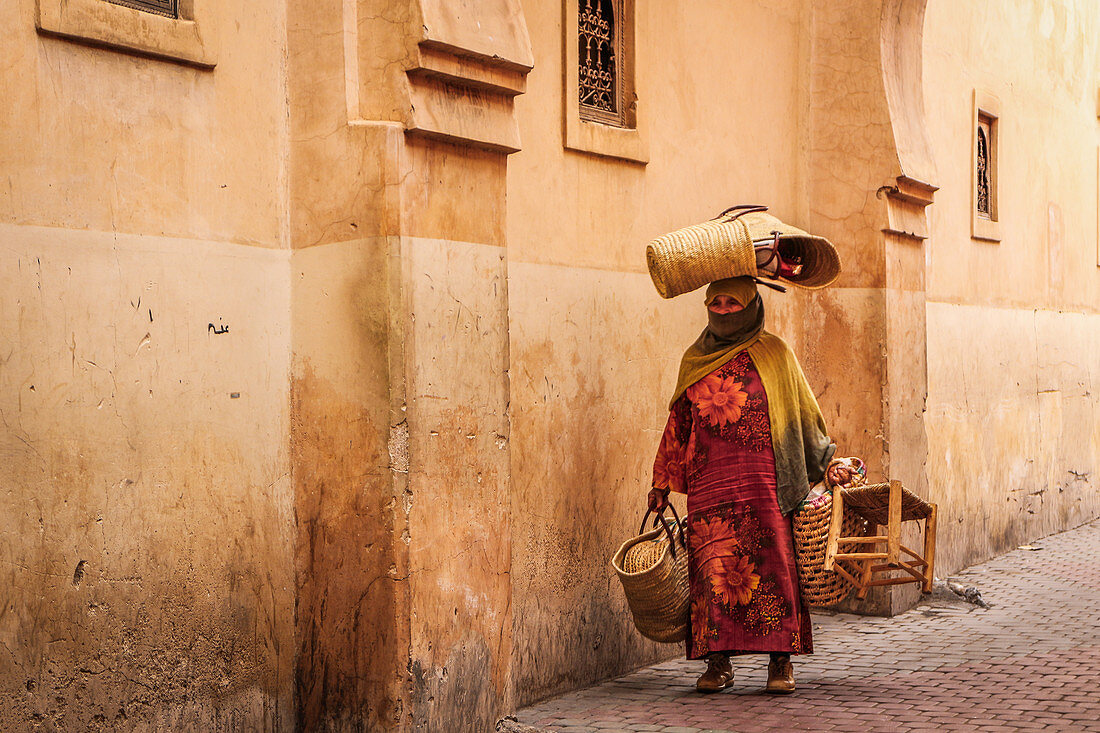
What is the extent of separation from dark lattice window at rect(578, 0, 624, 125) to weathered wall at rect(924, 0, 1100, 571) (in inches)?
157

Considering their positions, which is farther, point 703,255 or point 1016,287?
point 1016,287

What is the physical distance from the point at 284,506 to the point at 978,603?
5561 mm

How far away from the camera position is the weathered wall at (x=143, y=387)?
413cm

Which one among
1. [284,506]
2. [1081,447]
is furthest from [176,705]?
[1081,447]

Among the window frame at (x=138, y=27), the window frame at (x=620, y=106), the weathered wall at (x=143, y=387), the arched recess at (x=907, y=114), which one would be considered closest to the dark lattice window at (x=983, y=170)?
the arched recess at (x=907, y=114)

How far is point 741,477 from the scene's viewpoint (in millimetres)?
6090

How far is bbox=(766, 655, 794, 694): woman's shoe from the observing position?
6.10 m

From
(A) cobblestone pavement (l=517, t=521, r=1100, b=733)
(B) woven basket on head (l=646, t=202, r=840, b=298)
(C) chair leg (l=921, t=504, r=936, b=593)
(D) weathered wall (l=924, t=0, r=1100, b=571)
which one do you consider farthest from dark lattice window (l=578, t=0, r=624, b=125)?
(D) weathered wall (l=924, t=0, r=1100, b=571)

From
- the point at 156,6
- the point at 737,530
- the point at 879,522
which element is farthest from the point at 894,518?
the point at 156,6

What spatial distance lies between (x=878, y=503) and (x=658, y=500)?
3.54ft

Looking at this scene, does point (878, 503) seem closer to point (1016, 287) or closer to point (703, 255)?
point (703, 255)

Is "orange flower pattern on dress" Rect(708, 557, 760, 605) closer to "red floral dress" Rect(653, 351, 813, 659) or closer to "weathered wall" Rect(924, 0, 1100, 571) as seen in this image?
"red floral dress" Rect(653, 351, 813, 659)

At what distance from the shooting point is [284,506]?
5055mm

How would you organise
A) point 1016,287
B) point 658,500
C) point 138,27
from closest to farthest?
point 138,27, point 658,500, point 1016,287
